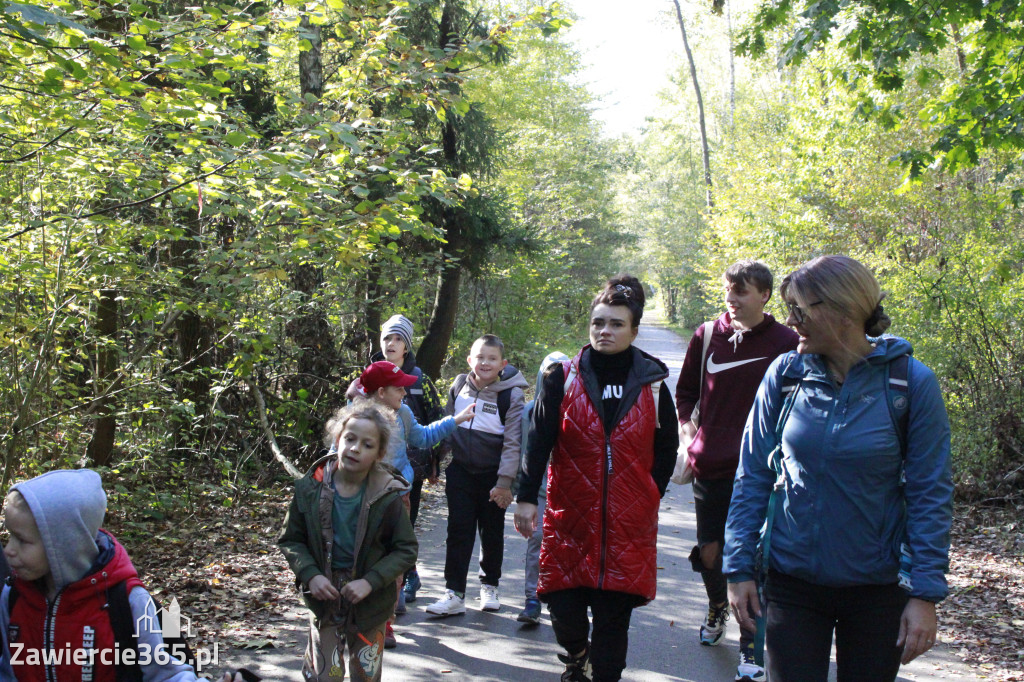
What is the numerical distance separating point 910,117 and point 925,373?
15.4 meters

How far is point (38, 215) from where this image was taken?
688 centimetres

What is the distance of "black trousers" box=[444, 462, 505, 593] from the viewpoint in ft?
19.7

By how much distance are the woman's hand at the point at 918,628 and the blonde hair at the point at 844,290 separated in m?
0.95

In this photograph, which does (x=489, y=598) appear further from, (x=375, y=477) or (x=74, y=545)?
(x=74, y=545)

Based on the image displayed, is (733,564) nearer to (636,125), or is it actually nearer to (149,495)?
(149,495)

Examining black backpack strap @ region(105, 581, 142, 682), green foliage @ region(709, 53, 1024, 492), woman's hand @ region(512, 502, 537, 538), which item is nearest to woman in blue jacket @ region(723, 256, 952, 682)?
woman's hand @ region(512, 502, 537, 538)

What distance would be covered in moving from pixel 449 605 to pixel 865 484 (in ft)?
12.5

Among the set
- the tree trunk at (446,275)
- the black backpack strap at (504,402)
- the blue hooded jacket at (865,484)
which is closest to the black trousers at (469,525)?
the black backpack strap at (504,402)

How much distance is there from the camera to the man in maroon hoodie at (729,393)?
4.84 m

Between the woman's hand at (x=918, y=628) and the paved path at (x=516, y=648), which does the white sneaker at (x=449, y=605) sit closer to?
the paved path at (x=516, y=648)

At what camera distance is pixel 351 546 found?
3734 mm

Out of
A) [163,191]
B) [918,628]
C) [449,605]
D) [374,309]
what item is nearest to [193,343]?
[374,309]

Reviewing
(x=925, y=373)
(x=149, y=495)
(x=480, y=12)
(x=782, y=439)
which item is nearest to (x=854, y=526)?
(x=782, y=439)

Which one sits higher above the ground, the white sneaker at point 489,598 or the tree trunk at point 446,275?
the tree trunk at point 446,275
